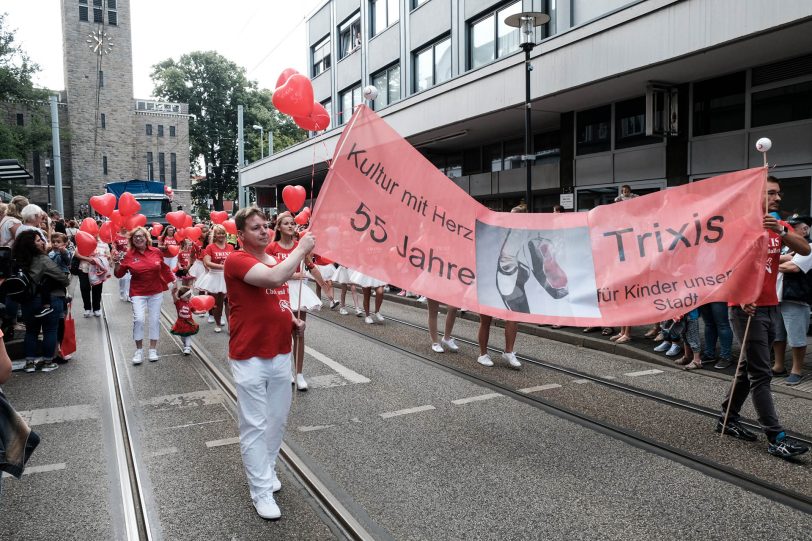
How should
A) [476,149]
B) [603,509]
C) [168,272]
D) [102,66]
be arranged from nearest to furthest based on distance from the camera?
1. [603,509]
2. [168,272]
3. [476,149]
4. [102,66]

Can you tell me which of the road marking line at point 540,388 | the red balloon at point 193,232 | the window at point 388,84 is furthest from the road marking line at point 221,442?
the window at point 388,84

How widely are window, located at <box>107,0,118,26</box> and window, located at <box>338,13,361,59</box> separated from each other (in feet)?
161

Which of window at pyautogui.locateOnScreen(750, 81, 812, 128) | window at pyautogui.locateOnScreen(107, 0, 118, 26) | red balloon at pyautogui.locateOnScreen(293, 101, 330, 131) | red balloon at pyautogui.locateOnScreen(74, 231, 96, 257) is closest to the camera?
red balloon at pyautogui.locateOnScreen(293, 101, 330, 131)

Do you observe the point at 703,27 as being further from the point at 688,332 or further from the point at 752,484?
the point at 752,484

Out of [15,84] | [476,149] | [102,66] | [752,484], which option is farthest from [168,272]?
[102,66]

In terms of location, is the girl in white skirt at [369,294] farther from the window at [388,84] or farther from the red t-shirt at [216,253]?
the window at [388,84]

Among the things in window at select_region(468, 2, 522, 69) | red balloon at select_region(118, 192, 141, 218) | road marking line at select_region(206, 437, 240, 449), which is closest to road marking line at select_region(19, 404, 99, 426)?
road marking line at select_region(206, 437, 240, 449)

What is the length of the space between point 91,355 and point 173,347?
1.14 m

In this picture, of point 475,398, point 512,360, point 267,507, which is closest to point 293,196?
point 512,360

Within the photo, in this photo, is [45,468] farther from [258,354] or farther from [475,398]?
[475,398]

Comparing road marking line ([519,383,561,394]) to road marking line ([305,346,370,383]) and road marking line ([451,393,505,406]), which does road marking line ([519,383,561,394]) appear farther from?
road marking line ([305,346,370,383])

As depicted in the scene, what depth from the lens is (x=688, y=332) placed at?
25.5 feet

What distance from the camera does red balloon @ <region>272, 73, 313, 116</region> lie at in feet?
17.4

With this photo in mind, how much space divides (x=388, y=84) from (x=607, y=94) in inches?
507
